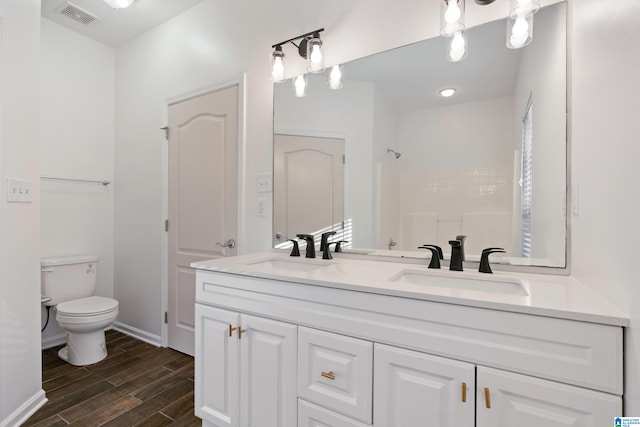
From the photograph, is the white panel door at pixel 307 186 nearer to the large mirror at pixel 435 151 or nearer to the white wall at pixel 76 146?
the large mirror at pixel 435 151

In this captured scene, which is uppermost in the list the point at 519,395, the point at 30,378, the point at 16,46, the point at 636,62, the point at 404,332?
the point at 16,46

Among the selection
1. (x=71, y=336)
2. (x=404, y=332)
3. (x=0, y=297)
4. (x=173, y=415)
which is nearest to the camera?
(x=404, y=332)

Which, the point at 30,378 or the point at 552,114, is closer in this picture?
the point at 552,114

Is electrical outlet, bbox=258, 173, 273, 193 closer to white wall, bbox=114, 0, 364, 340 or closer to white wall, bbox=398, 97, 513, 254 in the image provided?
white wall, bbox=114, 0, 364, 340

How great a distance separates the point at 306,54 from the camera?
186 cm

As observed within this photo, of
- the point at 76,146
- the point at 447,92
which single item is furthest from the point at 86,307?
the point at 447,92

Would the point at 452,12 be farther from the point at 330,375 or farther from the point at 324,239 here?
the point at 330,375

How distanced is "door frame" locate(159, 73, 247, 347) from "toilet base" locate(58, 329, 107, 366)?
1.44 ft

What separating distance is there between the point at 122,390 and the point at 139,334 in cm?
88

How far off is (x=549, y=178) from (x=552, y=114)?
0.89ft

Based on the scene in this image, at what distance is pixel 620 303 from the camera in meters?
0.79

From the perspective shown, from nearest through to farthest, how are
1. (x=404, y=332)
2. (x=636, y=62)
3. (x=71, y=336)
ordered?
(x=636, y=62)
(x=404, y=332)
(x=71, y=336)

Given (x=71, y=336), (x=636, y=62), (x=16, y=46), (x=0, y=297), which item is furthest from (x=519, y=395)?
(x=71, y=336)

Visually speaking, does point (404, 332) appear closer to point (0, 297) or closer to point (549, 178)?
point (549, 178)
